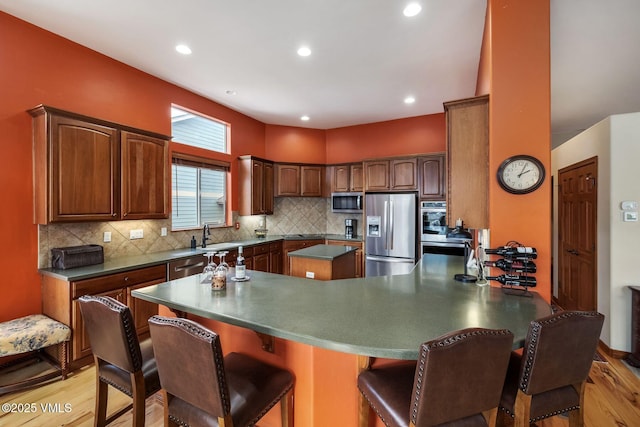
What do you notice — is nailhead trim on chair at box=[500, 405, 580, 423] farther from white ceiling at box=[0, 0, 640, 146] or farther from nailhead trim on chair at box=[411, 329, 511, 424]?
white ceiling at box=[0, 0, 640, 146]

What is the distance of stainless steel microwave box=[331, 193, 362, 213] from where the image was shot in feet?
18.3

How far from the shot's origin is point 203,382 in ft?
3.70

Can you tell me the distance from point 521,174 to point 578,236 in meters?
2.80

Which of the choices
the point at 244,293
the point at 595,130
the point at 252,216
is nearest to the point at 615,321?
the point at 595,130

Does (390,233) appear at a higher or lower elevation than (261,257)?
higher

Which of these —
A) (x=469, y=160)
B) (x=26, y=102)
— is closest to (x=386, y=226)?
(x=469, y=160)

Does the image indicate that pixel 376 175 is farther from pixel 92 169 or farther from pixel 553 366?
pixel 553 366

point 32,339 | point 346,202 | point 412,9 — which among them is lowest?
point 32,339

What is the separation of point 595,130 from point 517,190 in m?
2.34

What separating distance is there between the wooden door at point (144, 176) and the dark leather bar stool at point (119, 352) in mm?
1913

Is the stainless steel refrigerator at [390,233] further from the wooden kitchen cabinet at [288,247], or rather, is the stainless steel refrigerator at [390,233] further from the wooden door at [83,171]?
the wooden door at [83,171]

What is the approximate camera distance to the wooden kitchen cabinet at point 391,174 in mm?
5051

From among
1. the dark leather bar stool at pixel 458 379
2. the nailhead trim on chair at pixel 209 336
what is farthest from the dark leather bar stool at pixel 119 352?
the dark leather bar stool at pixel 458 379

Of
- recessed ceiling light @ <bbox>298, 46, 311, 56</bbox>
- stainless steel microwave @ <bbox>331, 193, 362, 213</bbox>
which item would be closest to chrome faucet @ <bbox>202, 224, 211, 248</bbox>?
stainless steel microwave @ <bbox>331, 193, 362, 213</bbox>
